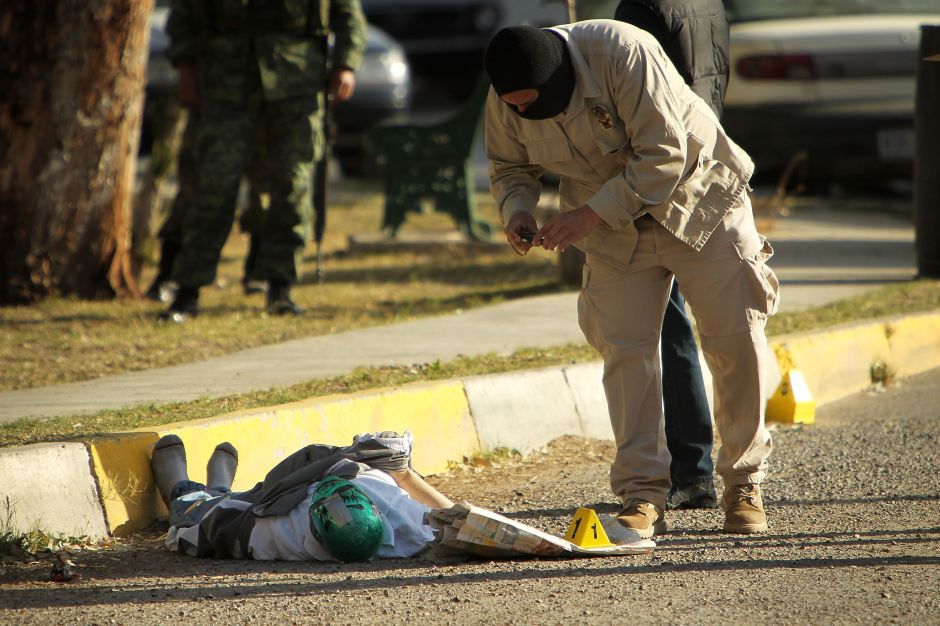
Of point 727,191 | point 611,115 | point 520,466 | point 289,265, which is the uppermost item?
point 611,115

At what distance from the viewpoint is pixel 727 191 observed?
3.65m

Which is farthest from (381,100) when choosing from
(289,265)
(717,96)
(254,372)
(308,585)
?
(308,585)

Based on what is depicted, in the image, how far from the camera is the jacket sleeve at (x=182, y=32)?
6.53 meters

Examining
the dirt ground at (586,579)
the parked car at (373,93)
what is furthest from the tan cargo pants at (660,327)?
the parked car at (373,93)

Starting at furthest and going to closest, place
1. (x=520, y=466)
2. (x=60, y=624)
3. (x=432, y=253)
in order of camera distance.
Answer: (x=432, y=253) < (x=520, y=466) < (x=60, y=624)

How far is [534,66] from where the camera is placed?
340 cm

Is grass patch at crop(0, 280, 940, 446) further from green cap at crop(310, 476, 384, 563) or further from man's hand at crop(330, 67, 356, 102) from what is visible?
man's hand at crop(330, 67, 356, 102)

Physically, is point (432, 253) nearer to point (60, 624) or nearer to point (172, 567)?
point (172, 567)

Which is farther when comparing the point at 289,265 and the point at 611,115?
the point at 289,265

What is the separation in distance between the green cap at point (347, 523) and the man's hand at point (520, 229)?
788mm

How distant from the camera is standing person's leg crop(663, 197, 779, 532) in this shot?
3666mm

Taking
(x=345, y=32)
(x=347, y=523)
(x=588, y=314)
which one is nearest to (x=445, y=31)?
(x=345, y=32)

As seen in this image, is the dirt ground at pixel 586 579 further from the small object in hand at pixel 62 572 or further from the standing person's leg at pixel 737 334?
the standing person's leg at pixel 737 334

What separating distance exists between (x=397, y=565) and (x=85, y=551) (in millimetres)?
882
